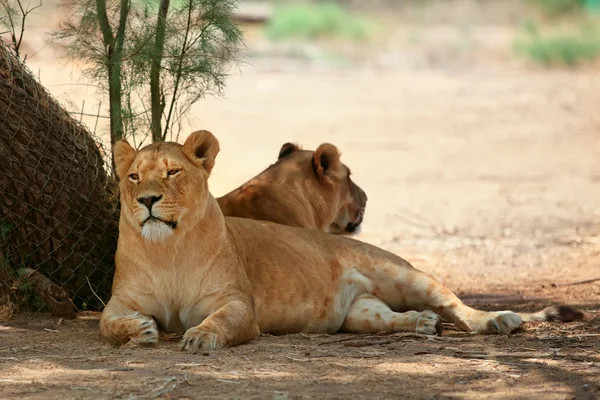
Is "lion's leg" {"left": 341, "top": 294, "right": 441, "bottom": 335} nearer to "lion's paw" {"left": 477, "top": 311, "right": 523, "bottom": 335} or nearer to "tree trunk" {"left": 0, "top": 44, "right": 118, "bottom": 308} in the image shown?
"lion's paw" {"left": 477, "top": 311, "right": 523, "bottom": 335}

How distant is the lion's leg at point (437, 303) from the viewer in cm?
→ 586

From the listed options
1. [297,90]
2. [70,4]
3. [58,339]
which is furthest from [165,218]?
[297,90]

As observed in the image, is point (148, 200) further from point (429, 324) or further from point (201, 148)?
point (429, 324)

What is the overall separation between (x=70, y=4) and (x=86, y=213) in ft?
4.76

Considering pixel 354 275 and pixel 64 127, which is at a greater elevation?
pixel 64 127

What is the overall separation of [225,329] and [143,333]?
404 mm

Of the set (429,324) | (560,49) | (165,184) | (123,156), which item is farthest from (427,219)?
(560,49)

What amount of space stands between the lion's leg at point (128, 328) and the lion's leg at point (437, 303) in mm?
1706

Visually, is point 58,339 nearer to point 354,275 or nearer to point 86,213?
point 86,213

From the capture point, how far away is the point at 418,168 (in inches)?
585

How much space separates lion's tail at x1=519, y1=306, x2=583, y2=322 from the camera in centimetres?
615

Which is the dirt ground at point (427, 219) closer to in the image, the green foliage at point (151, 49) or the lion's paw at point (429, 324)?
the lion's paw at point (429, 324)

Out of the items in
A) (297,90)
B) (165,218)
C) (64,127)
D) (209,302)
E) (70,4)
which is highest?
(297,90)

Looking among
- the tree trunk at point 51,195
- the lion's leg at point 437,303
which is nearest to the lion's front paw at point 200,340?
the tree trunk at point 51,195
